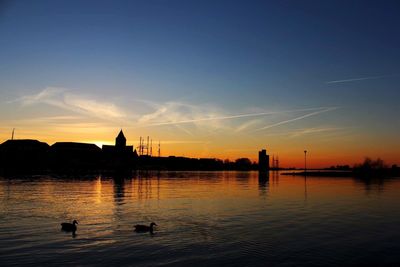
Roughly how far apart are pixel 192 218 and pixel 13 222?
16.0 metres

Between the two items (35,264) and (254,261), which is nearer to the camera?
(35,264)

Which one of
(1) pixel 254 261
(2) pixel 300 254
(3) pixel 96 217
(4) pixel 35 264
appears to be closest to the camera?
(4) pixel 35 264

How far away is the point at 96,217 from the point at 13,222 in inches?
286

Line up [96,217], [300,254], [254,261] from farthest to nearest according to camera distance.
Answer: [96,217] < [300,254] < [254,261]

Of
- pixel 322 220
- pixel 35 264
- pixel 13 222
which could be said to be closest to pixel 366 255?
pixel 322 220

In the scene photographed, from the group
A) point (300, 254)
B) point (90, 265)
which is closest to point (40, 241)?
point (90, 265)

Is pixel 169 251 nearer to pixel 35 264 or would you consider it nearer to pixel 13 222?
pixel 35 264

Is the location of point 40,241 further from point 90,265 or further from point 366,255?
point 366,255

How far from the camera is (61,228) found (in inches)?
1120

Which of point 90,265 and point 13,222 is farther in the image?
point 13,222

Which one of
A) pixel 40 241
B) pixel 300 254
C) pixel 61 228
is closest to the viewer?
pixel 300 254

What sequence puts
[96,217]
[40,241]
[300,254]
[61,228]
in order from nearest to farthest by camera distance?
[300,254] < [40,241] < [61,228] < [96,217]

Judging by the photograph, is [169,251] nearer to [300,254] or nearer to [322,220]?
[300,254]

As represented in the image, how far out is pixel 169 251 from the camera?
890 inches
